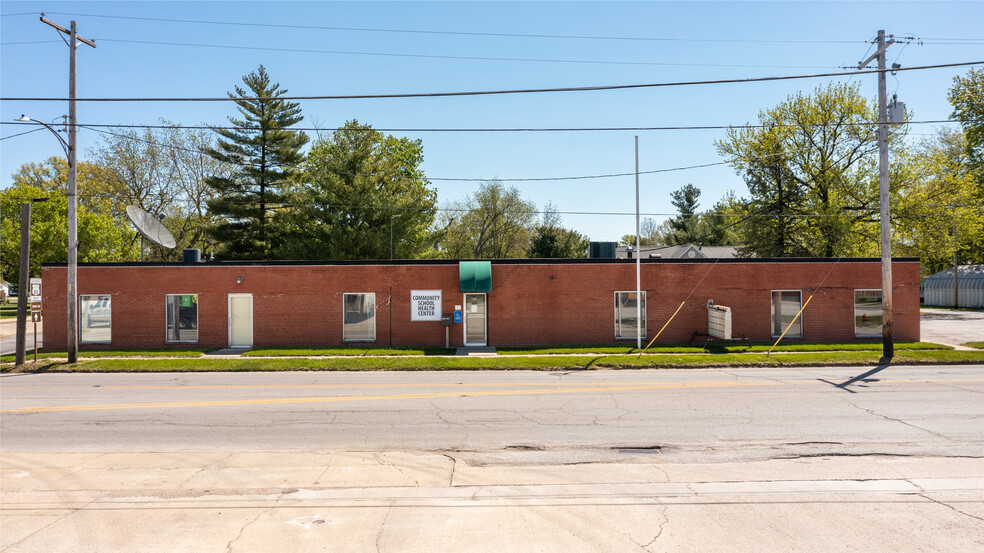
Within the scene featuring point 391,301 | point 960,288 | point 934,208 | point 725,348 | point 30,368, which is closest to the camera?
point 30,368

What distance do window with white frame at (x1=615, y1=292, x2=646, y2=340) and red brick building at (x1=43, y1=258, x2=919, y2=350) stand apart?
42 millimetres

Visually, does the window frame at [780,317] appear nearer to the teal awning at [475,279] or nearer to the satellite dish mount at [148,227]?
the teal awning at [475,279]

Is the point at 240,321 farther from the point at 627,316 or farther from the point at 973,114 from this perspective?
the point at 973,114

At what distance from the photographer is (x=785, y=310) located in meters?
24.9

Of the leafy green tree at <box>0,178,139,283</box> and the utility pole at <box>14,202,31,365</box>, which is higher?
the leafy green tree at <box>0,178,139,283</box>

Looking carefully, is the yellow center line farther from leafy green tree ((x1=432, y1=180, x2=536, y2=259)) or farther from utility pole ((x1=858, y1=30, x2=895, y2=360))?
leafy green tree ((x1=432, y1=180, x2=536, y2=259))

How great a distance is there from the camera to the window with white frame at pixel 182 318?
2423 centimetres

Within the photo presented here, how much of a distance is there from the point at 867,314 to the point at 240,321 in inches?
1039

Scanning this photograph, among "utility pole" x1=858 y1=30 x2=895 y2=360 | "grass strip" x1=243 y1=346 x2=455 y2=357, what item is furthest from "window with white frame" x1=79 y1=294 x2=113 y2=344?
"utility pole" x1=858 y1=30 x2=895 y2=360

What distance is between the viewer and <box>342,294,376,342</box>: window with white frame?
24188mm

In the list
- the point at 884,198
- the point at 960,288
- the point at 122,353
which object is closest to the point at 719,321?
the point at 884,198

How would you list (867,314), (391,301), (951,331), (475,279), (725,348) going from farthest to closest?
(951,331) → (867,314) → (391,301) → (475,279) → (725,348)

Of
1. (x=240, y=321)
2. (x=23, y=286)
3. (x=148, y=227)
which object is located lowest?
(x=240, y=321)

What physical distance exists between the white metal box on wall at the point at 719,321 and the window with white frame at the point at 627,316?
2644 millimetres
